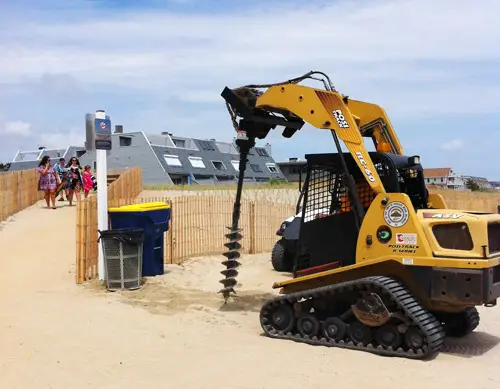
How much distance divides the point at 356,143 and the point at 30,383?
422cm

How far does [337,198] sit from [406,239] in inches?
48.0

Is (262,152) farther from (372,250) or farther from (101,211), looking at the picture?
(372,250)

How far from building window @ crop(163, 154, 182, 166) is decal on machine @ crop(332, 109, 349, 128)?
52.0 metres

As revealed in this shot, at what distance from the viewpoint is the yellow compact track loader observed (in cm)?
623

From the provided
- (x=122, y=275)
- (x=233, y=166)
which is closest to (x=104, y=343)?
(x=122, y=275)

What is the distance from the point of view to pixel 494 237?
21.8ft

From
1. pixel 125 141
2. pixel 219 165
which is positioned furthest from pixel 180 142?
pixel 125 141

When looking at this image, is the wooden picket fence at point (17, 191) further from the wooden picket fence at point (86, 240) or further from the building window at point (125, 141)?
the building window at point (125, 141)

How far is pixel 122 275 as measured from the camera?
31.6 feet

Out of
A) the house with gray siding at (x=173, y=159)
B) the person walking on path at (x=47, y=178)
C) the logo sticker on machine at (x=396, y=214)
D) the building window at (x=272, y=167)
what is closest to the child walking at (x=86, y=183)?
the person walking on path at (x=47, y=178)

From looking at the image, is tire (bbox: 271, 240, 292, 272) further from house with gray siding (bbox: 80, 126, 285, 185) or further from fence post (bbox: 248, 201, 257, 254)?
house with gray siding (bbox: 80, 126, 285, 185)

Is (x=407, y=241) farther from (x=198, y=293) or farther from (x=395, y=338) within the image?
(x=198, y=293)

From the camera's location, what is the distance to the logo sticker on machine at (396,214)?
6387 millimetres

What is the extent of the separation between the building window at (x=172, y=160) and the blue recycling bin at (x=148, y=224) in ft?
157
